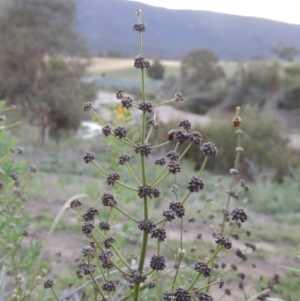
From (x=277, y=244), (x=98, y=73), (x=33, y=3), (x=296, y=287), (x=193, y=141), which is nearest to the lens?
(x=193, y=141)

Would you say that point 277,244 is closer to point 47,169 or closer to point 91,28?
point 47,169

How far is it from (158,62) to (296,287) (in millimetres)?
18872

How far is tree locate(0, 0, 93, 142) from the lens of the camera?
537 inches

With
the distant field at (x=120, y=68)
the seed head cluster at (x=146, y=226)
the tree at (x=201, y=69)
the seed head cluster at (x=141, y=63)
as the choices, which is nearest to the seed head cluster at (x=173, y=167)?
the seed head cluster at (x=146, y=226)

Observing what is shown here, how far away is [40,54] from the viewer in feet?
47.4

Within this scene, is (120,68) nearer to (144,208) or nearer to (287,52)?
(287,52)

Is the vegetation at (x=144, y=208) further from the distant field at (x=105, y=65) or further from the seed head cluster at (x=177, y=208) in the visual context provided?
the distant field at (x=105, y=65)

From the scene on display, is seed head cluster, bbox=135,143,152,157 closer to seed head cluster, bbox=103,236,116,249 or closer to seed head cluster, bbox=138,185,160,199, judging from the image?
seed head cluster, bbox=138,185,160,199

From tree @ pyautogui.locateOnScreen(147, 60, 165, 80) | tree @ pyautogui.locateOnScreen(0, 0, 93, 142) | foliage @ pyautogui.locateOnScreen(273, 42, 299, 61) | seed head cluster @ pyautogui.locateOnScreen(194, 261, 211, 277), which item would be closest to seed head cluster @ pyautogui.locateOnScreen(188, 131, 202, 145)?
seed head cluster @ pyautogui.locateOnScreen(194, 261, 211, 277)

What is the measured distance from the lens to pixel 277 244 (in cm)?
490

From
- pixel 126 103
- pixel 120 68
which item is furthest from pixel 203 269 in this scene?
pixel 120 68

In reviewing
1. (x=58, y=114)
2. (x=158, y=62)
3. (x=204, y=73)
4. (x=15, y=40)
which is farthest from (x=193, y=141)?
(x=204, y=73)

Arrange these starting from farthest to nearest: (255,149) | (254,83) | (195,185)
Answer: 1. (254,83)
2. (255,149)
3. (195,185)

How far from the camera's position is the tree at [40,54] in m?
13.6
